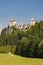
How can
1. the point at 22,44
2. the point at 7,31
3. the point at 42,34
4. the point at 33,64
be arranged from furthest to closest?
1. the point at 7,31
2. the point at 42,34
3. the point at 22,44
4. the point at 33,64

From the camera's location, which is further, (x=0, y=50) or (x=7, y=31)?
(x=7, y=31)

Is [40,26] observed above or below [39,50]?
above

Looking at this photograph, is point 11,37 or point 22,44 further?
point 11,37

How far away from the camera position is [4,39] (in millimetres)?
100438

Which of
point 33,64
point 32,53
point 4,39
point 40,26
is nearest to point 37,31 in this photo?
point 40,26

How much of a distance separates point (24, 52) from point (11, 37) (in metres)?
34.0

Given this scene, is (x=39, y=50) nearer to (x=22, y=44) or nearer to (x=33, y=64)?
(x=22, y=44)

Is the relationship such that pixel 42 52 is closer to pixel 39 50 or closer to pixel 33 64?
pixel 39 50

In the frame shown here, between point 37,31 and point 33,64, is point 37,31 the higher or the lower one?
the higher one

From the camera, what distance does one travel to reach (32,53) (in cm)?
6338

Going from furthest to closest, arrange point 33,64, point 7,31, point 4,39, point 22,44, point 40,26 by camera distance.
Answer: point 7,31
point 40,26
point 4,39
point 22,44
point 33,64

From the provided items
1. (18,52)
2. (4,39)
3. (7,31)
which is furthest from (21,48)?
(7,31)

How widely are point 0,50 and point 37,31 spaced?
3181cm

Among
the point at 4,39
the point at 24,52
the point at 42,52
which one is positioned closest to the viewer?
the point at 42,52
